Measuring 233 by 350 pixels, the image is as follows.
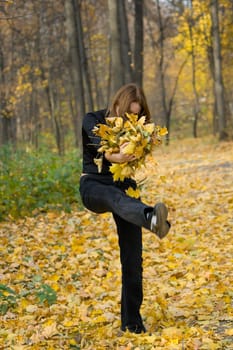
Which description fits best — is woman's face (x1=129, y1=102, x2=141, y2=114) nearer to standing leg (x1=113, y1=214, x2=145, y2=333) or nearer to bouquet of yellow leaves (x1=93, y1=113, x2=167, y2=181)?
bouquet of yellow leaves (x1=93, y1=113, x2=167, y2=181)

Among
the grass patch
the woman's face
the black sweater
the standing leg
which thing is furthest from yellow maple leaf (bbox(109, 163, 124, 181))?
the grass patch

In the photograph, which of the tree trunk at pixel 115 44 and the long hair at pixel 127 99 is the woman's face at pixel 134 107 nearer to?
the long hair at pixel 127 99

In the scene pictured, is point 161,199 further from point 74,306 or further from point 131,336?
point 131,336

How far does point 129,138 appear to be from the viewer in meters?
4.06

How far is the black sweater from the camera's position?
438 centimetres

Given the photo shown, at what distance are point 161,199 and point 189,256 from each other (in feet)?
11.8

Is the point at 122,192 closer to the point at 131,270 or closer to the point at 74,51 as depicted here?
the point at 131,270

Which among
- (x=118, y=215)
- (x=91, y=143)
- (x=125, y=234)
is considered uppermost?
(x=91, y=143)

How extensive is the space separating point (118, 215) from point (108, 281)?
203cm

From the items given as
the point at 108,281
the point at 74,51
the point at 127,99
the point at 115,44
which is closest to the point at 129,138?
the point at 127,99

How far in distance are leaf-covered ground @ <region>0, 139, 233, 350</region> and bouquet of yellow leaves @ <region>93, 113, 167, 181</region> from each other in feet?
0.72

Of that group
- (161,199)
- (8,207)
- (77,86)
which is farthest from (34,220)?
(77,86)

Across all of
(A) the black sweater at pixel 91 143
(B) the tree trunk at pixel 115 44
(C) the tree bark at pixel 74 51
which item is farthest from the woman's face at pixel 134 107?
(C) the tree bark at pixel 74 51

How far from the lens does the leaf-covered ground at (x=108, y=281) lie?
4.35 meters
